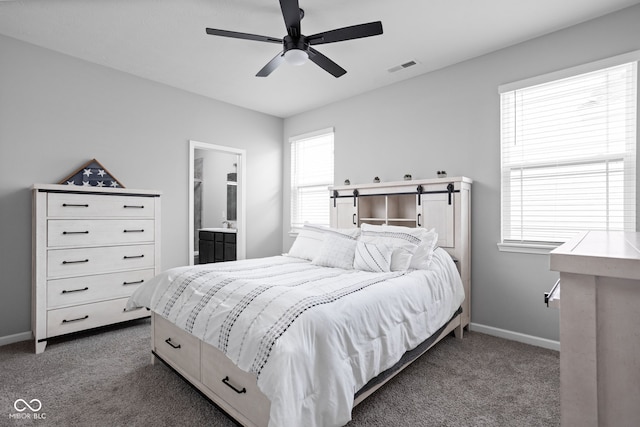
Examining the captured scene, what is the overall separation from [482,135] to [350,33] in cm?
178

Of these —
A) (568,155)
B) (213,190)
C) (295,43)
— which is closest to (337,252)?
(295,43)

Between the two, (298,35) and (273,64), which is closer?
(298,35)

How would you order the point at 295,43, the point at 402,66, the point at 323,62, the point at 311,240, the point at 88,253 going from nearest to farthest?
the point at 295,43 < the point at 323,62 < the point at 88,253 < the point at 311,240 < the point at 402,66

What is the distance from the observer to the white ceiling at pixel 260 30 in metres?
2.42

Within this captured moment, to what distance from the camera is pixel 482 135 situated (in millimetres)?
3158

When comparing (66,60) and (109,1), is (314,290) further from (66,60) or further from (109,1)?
(66,60)

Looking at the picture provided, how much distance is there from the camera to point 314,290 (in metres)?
1.88

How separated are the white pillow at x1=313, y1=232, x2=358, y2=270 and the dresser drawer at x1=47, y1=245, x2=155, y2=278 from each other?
5.98 ft

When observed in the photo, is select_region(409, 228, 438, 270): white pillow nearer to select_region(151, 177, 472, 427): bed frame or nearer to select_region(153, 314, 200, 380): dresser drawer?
select_region(151, 177, 472, 427): bed frame

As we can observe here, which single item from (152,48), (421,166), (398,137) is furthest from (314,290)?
(152,48)

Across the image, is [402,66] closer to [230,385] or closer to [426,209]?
[426,209]

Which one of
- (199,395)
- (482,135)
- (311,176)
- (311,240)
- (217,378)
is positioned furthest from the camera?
(311,176)

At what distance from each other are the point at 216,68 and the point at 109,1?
3.81ft

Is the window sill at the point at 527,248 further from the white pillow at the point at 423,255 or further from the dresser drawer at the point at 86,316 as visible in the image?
the dresser drawer at the point at 86,316
